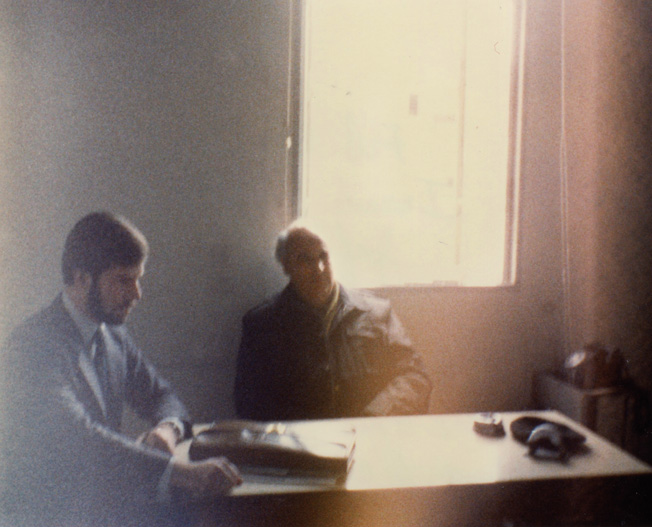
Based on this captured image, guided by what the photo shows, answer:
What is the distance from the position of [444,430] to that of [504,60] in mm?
1954

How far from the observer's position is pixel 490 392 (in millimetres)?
2912

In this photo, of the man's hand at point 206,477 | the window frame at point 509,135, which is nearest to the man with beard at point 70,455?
the man's hand at point 206,477

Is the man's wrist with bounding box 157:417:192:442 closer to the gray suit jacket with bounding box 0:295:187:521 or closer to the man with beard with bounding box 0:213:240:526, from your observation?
the man with beard with bounding box 0:213:240:526

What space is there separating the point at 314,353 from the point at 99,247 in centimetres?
98

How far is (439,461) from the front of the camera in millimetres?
1454

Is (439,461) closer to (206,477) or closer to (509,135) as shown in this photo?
(206,477)

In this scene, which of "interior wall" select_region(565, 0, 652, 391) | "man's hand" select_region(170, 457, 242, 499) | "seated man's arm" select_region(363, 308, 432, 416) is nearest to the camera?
"man's hand" select_region(170, 457, 242, 499)

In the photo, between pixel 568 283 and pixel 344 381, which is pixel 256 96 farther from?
pixel 568 283

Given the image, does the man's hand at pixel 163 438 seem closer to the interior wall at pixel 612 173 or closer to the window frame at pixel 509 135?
the window frame at pixel 509 135

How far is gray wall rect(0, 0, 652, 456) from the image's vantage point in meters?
2.37

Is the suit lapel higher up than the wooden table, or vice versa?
the suit lapel

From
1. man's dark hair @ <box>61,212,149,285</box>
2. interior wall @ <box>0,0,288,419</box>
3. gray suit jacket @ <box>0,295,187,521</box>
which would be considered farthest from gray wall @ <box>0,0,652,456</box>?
gray suit jacket @ <box>0,295,187,521</box>

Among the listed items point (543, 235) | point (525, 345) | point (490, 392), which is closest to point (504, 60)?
point (543, 235)

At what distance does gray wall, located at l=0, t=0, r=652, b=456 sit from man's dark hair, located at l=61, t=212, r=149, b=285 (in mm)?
837
